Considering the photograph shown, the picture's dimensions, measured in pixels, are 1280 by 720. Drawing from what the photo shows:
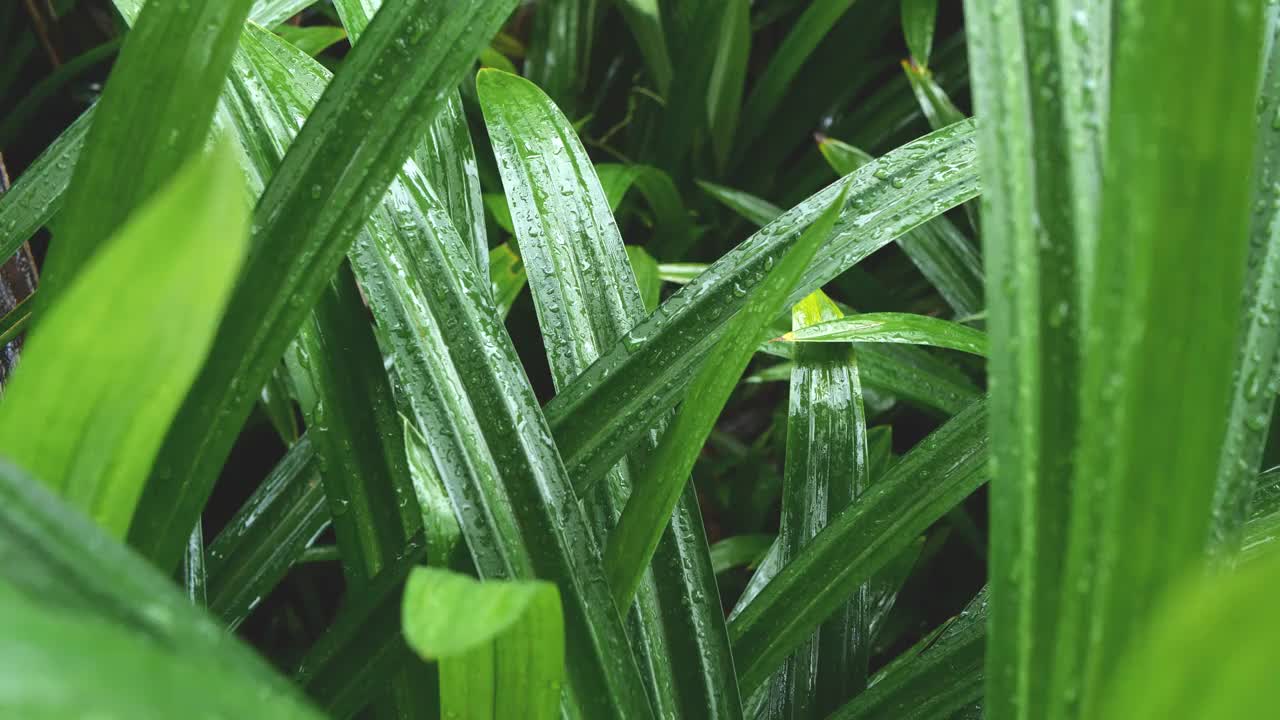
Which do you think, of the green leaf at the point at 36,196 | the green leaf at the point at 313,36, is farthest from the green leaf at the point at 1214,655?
the green leaf at the point at 313,36

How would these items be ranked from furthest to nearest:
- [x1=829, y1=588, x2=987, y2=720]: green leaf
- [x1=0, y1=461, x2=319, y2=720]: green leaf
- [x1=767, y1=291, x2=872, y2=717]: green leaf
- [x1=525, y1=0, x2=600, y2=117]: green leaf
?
[x1=525, y1=0, x2=600, y2=117]: green leaf → [x1=767, y1=291, x2=872, y2=717]: green leaf → [x1=829, y1=588, x2=987, y2=720]: green leaf → [x1=0, y1=461, x2=319, y2=720]: green leaf

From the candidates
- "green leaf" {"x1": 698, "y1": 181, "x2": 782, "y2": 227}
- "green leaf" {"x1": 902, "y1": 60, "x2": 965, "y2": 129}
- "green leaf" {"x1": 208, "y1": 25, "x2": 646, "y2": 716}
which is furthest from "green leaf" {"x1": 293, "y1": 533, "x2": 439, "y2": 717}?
"green leaf" {"x1": 902, "y1": 60, "x2": 965, "y2": 129}

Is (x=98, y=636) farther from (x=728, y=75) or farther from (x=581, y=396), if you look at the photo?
(x=728, y=75)

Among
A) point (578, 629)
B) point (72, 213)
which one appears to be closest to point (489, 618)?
point (578, 629)

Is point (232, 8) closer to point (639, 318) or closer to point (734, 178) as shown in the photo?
point (639, 318)

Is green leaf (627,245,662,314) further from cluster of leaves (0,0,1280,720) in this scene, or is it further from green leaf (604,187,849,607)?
green leaf (604,187,849,607)

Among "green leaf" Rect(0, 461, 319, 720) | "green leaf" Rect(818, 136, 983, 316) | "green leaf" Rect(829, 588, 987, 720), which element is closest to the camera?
"green leaf" Rect(0, 461, 319, 720)

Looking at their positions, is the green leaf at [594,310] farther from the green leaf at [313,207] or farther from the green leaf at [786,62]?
the green leaf at [786,62]
